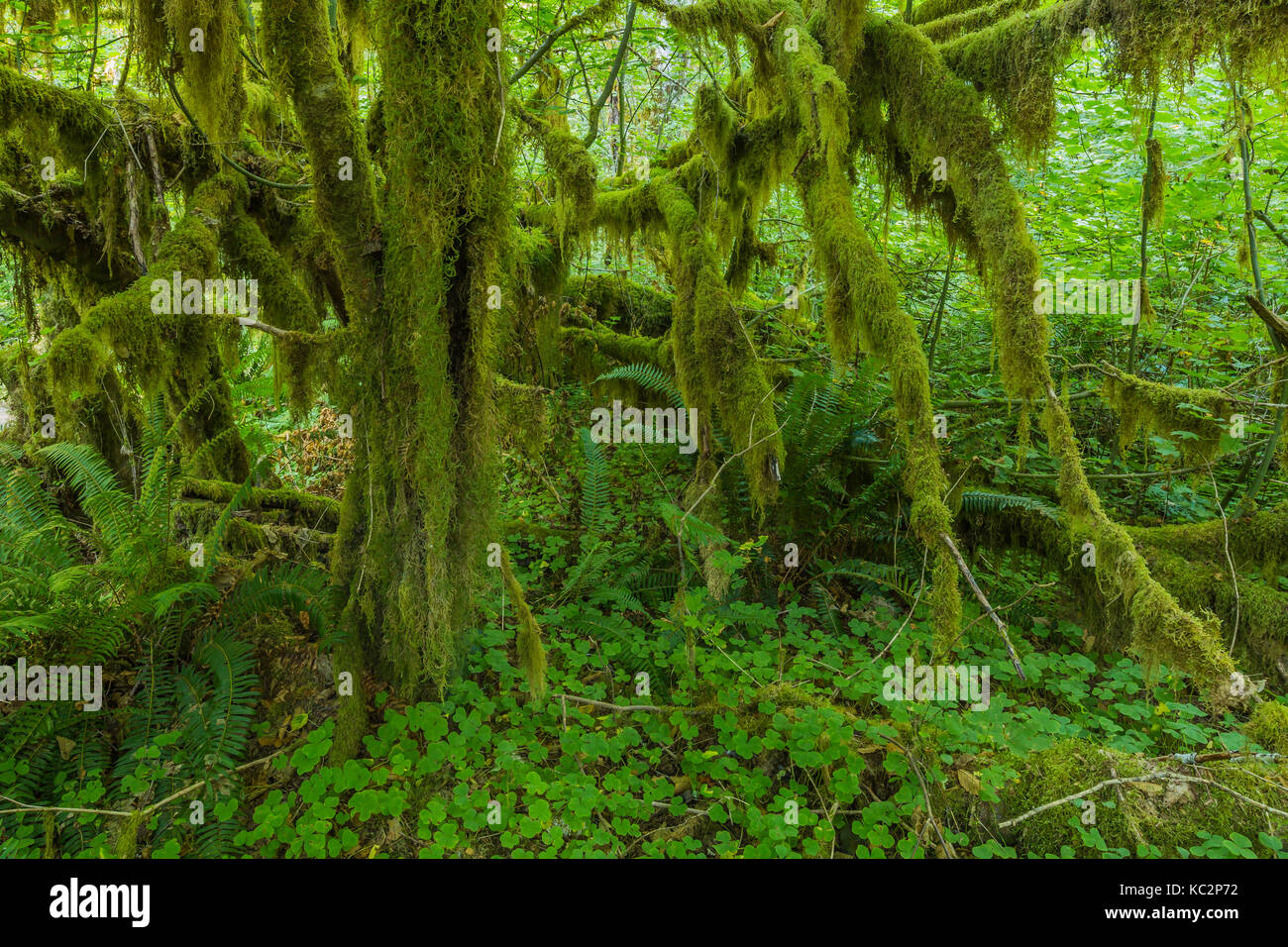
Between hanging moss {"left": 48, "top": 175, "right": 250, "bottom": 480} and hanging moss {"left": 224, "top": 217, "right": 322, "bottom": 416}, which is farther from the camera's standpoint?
hanging moss {"left": 224, "top": 217, "right": 322, "bottom": 416}

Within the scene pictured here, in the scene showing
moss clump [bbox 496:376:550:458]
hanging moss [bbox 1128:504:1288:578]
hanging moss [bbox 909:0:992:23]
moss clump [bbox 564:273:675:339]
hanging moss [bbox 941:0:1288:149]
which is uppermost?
hanging moss [bbox 909:0:992:23]

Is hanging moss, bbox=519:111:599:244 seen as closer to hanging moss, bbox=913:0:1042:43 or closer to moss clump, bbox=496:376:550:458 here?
moss clump, bbox=496:376:550:458

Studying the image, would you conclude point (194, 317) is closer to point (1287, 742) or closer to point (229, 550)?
point (229, 550)

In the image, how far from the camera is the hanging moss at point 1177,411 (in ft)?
12.0

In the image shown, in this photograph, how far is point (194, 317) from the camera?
3201mm

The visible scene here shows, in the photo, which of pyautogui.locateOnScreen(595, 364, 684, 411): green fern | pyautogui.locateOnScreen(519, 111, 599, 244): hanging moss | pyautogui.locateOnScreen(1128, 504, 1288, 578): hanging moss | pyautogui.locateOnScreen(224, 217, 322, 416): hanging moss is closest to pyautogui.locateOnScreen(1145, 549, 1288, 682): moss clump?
pyautogui.locateOnScreen(1128, 504, 1288, 578): hanging moss

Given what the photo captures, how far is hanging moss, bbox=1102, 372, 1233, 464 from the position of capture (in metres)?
3.65

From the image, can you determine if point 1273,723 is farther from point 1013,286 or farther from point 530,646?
point 530,646

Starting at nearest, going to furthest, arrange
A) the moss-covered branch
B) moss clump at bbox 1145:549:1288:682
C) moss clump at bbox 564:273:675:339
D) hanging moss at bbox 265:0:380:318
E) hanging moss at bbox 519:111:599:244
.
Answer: the moss-covered branch < hanging moss at bbox 265:0:380:318 < hanging moss at bbox 519:111:599:244 < moss clump at bbox 1145:549:1288:682 < moss clump at bbox 564:273:675:339

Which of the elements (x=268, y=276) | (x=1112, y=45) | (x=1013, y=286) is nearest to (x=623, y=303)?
(x=268, y=276)
